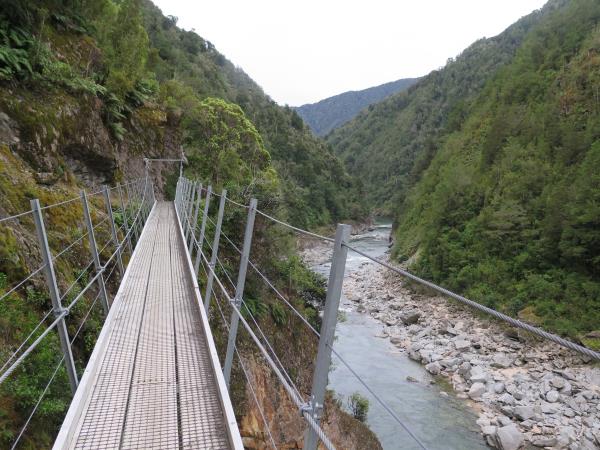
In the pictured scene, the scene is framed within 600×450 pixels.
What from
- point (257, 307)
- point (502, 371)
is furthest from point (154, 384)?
point (502, 371)

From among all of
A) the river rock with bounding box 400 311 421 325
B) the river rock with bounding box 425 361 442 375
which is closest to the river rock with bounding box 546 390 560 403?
the river rock with bounding box 425 361 442 375

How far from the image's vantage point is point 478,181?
140 feet

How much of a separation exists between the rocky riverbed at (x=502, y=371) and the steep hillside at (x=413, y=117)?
66.7m

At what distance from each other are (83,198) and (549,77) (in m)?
52.7

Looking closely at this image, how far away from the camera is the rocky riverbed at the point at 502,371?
14.4m

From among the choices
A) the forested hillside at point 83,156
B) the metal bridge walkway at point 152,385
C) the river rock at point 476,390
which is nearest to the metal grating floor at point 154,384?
the metal bridge walkway at point 152,385

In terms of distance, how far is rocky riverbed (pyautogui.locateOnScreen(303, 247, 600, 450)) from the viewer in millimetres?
14414

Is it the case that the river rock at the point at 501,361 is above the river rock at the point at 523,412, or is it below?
below

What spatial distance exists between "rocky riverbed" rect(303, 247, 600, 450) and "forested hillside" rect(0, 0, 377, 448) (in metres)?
6.52

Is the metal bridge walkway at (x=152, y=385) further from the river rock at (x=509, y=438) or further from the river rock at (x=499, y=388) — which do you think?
the river rock at (x=499, y=388)

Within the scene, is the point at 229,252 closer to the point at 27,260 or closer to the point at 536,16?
the point at 27,260

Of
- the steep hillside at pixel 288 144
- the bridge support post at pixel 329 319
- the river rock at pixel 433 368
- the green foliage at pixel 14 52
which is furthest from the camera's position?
the steep hillside at pixel 288 144

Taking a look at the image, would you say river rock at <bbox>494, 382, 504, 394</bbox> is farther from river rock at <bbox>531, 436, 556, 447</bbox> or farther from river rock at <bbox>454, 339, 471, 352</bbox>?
river rock at <bbox>454, 339, 471, 352</bbox>

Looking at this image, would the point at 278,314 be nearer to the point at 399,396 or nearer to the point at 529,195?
the point at 399,396
